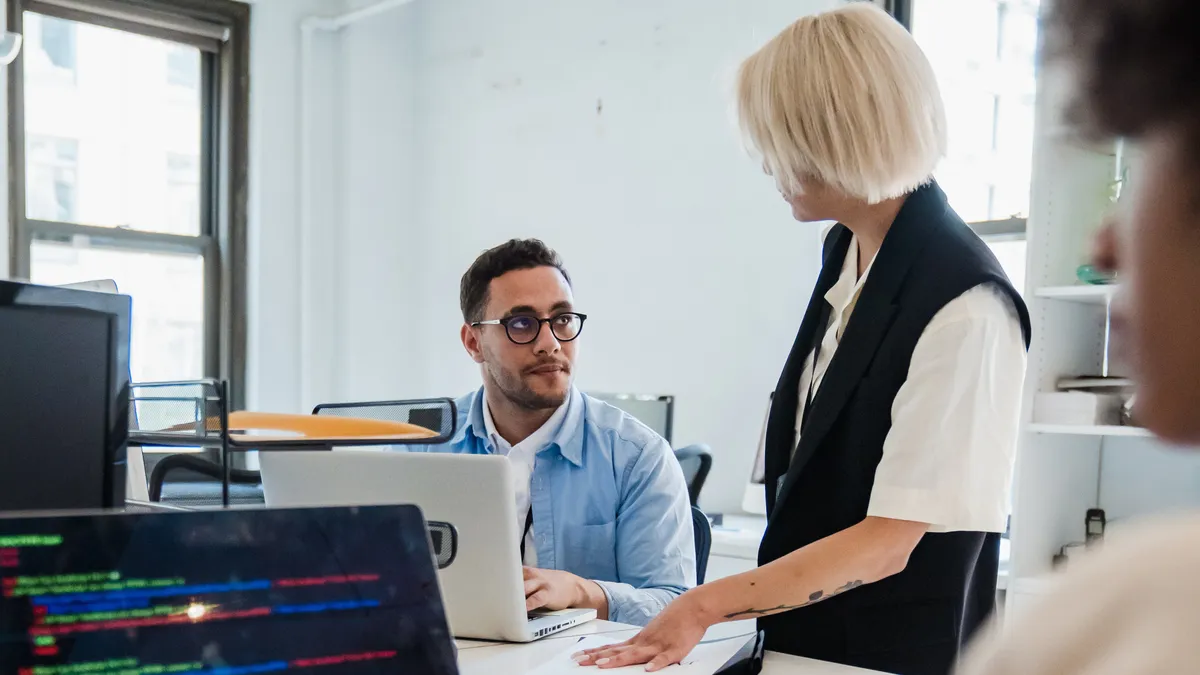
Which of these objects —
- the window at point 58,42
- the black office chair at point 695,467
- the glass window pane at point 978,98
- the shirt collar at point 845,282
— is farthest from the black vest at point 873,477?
the window at point 58,42

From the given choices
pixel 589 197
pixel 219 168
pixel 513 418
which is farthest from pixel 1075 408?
pixel 219 168

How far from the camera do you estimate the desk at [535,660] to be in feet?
3.94

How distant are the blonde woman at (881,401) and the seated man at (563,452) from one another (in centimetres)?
40

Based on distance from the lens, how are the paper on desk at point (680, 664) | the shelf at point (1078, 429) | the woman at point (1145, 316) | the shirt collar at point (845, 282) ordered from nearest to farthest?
the woman at point (1145, 316) < the paper on desk at point (680, 664) < the shirt collar at point (845, 282) < the shelf at point (1078, 429)

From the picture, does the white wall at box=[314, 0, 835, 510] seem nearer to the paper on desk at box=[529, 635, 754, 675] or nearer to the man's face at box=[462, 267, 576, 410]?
the man's face at box=[462, 267, 576, 410]

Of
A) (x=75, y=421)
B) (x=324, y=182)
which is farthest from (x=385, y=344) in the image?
(x=75, y=421)

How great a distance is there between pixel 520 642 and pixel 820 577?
402 mm

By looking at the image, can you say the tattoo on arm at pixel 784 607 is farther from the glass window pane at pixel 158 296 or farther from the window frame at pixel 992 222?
the glass window pane at pixel 158 296

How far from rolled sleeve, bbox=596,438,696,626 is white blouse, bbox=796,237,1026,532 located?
0.59 m

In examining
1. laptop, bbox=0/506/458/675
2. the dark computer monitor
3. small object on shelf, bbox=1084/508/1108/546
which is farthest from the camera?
small object on shelf, bbox=1084/508/1108/546

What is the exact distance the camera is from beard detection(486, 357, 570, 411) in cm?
197

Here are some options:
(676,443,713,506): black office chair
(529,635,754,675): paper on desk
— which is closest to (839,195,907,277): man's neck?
(529,635,754,675): paper on desk

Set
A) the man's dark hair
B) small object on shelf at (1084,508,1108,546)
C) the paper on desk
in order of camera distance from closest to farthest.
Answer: the paper on desk, the man's dark hair, small object on shelf at (1084,508,1108,546)

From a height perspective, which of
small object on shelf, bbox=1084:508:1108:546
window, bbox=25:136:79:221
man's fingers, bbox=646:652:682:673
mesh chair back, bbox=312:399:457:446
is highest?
window, bbox=25:136:79:221
